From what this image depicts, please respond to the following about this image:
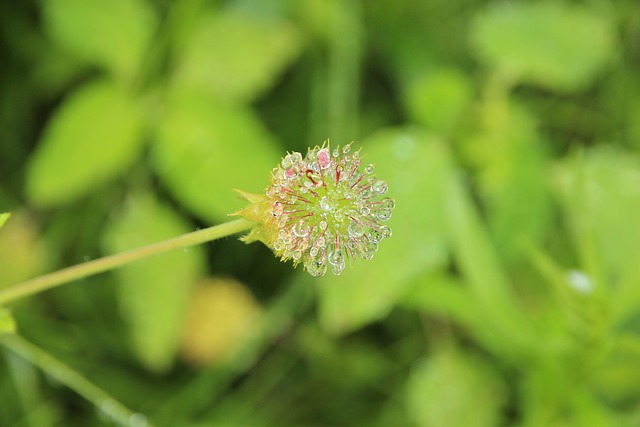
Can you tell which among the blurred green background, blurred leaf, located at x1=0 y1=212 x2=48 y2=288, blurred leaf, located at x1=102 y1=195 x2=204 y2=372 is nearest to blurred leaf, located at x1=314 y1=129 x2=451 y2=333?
the blurred green background

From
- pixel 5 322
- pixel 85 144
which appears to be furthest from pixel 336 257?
pixel 85 144

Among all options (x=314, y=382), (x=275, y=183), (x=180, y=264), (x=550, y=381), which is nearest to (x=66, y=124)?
(x=180, y=264)

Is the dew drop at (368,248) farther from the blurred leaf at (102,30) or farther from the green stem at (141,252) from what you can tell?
the blurred leaf at (102,30)

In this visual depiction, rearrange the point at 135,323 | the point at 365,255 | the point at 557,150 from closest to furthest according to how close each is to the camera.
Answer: the point at 365,255, the point at 135,323, the point at 557,150

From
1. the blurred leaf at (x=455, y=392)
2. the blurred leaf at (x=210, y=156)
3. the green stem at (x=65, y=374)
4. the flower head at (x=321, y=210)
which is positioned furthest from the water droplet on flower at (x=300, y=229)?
the blurred leaf at (x=455, y=392)

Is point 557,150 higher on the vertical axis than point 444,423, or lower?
higher

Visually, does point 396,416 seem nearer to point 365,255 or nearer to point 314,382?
point 314,382
